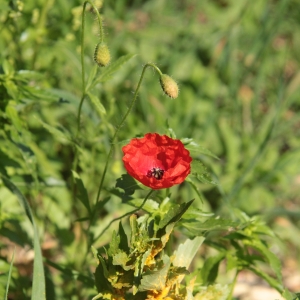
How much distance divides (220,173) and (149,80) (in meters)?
0.60

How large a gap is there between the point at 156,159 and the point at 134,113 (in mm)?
1379

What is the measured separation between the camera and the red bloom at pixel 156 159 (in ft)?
4.11

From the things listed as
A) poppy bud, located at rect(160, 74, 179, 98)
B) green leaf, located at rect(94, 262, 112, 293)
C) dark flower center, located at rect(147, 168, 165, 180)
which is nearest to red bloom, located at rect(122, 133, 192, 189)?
dark flower center, located at rect(147, 168, 165, 180)

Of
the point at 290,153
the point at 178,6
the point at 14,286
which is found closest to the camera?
the point at 14,286

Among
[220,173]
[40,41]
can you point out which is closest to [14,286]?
[40,41]

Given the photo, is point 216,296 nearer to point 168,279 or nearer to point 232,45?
point 168,279

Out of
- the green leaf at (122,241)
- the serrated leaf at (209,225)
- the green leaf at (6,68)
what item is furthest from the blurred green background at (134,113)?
the green leaf at (122,241)

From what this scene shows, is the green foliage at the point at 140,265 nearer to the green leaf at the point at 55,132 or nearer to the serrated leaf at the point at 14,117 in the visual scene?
the green leaf at the point at 55,132

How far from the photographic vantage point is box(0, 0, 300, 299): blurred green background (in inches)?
70.9

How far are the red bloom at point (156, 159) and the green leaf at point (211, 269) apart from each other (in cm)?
31

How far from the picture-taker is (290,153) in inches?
108

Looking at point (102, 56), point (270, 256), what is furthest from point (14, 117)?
point (270, 256)

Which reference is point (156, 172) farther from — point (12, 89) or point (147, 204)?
point (12, 89)

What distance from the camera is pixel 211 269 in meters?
1.59
